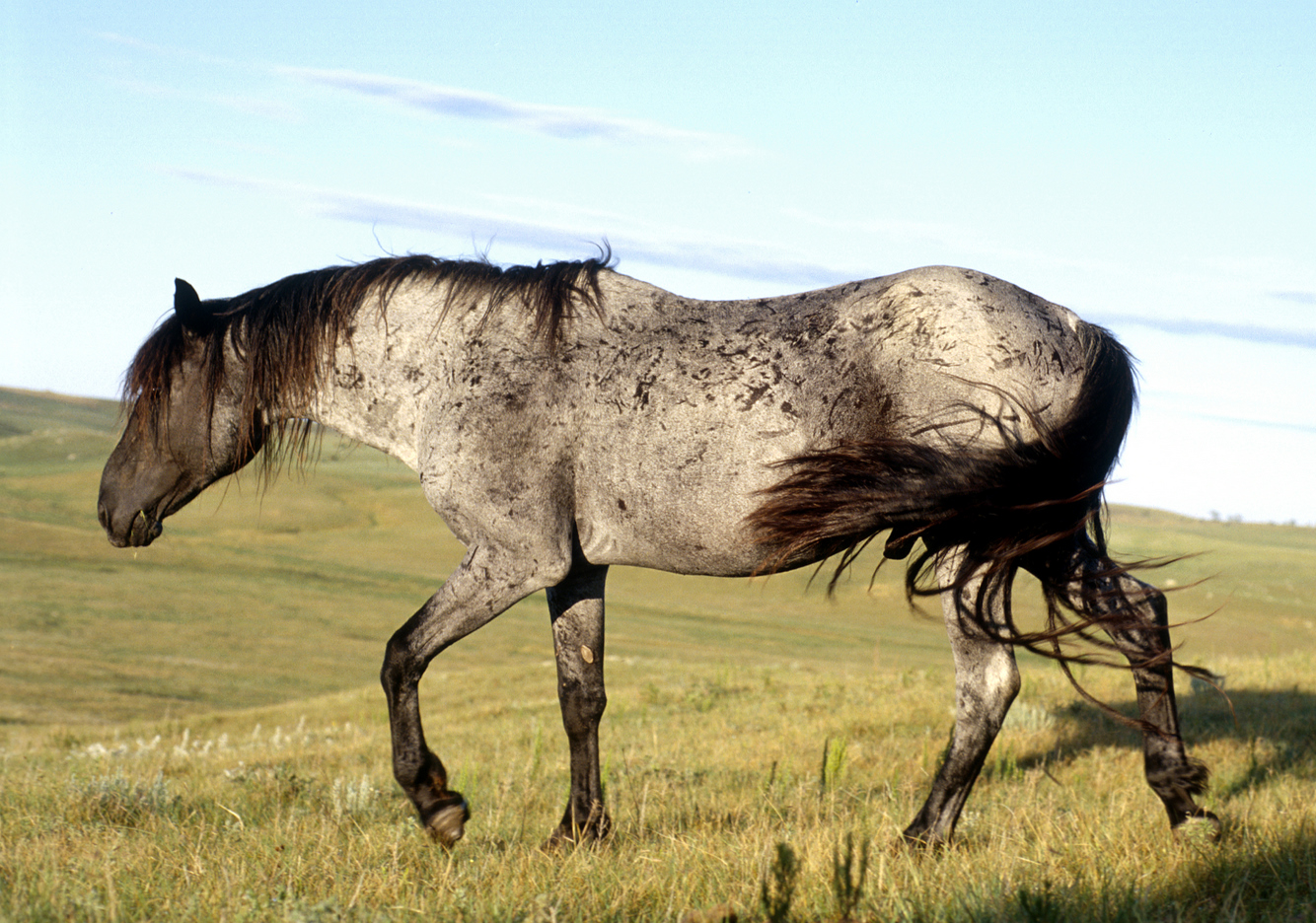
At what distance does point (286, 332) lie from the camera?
4625 mm

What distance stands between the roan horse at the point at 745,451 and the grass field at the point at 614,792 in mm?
489

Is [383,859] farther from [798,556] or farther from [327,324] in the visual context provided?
[327,324]

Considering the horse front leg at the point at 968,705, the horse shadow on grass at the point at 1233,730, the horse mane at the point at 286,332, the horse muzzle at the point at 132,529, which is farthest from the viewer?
the horse shadow on grass at the point at 1233,730

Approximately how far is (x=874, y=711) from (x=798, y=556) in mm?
5407

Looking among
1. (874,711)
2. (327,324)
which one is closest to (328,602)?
(874,711)

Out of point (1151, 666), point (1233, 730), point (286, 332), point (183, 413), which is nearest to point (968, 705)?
point (1151, 666)

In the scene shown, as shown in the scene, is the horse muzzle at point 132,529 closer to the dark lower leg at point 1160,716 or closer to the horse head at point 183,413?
the horse head at point 183,413

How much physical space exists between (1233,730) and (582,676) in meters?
5.18

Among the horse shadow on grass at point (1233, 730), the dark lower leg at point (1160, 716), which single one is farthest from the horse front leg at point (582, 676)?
the horse shadow on grass at point (1233, 730)

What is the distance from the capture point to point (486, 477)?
398cm

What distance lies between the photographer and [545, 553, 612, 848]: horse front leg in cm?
432

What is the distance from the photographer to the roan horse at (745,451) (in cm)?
372

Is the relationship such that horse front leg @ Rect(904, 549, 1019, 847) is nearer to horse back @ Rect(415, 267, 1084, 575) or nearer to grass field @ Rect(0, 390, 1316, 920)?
grass field @ Rect(0, 390, 1316, 920)

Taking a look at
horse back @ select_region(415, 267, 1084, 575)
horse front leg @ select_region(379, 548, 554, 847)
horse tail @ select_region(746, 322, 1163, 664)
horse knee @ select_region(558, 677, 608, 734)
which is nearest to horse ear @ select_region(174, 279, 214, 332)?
horse back @ select_region(415, 267, 1084, 575)
